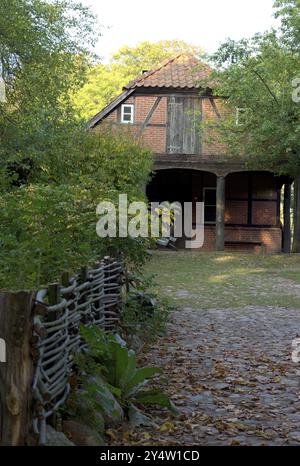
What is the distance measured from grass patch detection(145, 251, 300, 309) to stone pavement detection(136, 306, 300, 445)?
4.98 feet

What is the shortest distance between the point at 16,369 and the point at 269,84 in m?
17.9

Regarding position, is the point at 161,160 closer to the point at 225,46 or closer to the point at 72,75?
the point at 225,46

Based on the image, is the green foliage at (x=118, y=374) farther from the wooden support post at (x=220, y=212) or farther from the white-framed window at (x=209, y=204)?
the white-framed window at (x=209, y=204)

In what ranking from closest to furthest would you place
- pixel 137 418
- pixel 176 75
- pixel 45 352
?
pixel 45 352, pixel 137 418, pixel 176 75

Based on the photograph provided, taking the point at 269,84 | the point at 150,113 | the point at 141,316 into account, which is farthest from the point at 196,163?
the point at 141,316

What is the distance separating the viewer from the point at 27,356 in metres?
3.51

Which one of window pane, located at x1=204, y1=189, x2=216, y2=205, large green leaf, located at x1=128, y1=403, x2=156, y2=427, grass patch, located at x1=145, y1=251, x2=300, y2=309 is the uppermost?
window pane, located at x1=204, y1=189, x2=216, y2=205

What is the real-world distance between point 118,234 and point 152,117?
1666cm

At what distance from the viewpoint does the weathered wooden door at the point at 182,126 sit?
78.4 ft

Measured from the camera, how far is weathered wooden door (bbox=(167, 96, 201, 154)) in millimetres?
23906

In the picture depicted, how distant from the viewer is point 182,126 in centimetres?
2412

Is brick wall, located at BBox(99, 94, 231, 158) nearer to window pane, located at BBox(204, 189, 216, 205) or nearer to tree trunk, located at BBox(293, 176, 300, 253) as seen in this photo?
window pane, located at BBox(204, 189, 216, 205)

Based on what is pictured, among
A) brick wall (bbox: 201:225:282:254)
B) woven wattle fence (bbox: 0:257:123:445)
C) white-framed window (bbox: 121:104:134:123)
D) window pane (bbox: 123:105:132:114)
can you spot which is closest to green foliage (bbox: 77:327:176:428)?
woven wattle fence (bbox: 0:257:123:445)

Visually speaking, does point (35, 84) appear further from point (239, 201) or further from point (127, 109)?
point (239, 201)
